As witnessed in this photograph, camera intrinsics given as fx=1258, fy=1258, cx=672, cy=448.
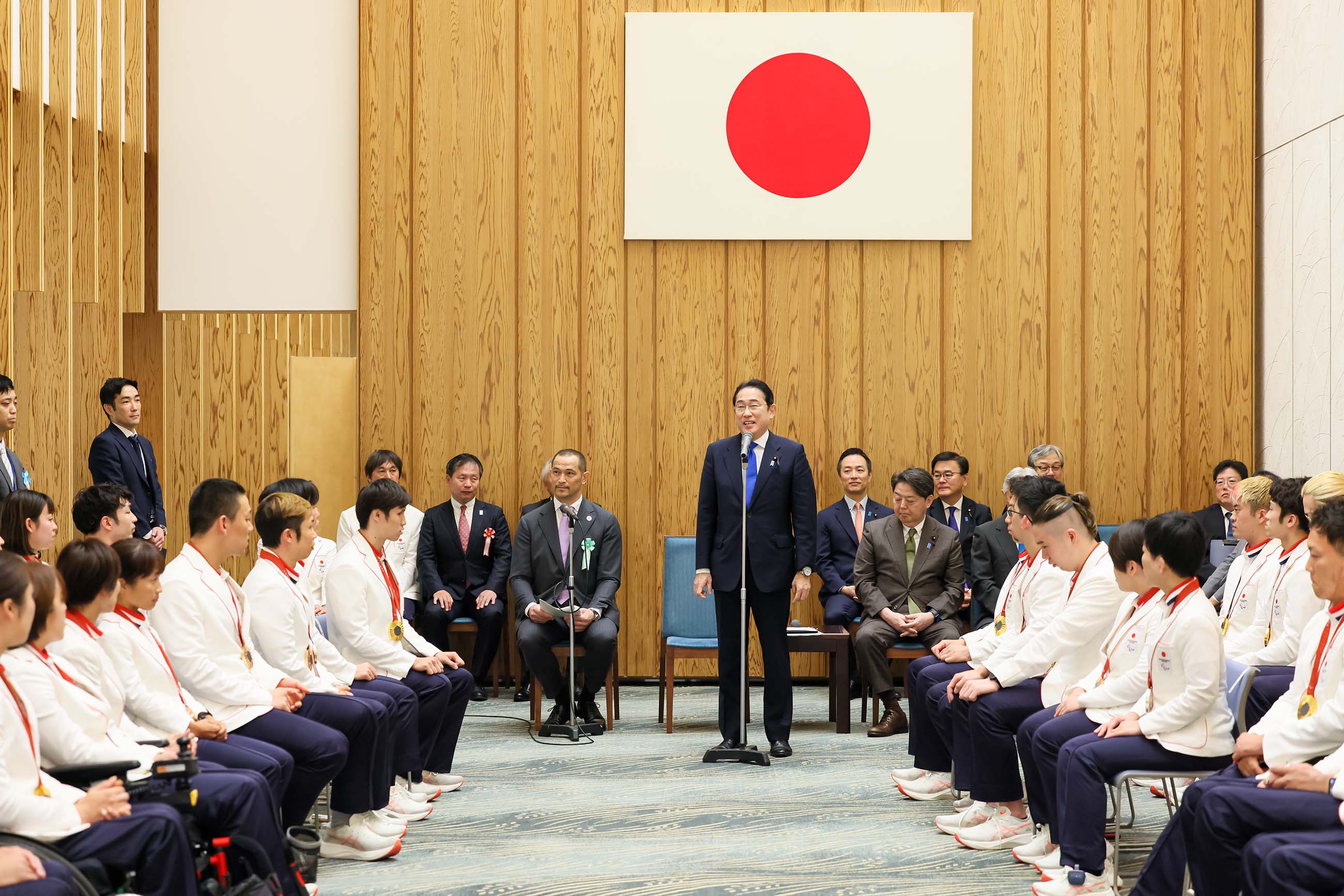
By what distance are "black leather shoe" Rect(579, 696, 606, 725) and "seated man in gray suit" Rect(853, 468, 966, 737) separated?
132 cm

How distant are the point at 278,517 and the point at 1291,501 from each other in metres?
3.45

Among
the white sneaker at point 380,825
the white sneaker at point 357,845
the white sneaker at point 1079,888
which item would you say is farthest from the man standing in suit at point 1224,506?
the white sneaker at point 357,845

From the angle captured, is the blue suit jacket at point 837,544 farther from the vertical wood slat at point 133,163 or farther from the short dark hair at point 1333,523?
the vertical wood slat at point 133,163

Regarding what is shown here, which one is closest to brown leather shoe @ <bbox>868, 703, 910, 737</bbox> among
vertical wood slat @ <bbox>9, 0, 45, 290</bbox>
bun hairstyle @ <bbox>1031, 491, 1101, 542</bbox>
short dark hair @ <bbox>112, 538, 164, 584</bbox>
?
bun hairstyle @ <bbox>1031, 491, 1101, 542</bbox>

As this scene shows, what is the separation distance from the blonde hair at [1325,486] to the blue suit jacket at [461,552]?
4.08m

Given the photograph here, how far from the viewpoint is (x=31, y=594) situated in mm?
2619

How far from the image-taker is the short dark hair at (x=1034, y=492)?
4.47 m

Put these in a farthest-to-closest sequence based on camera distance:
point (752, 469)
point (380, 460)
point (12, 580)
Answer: point (380, 460) → point (752, 469) → point (12, 580)

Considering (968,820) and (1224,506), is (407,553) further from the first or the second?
(1224,506)

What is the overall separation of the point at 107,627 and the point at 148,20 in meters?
5.14

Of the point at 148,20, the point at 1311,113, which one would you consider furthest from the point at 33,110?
the point at 1311,113

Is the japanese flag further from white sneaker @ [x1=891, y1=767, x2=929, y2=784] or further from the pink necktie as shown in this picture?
white sneaker @ [x1=891, y1=767, x2=929, y2=784]

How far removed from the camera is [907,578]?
6.44m

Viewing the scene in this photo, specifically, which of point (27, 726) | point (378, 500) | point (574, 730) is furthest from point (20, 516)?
point (574, 730)
